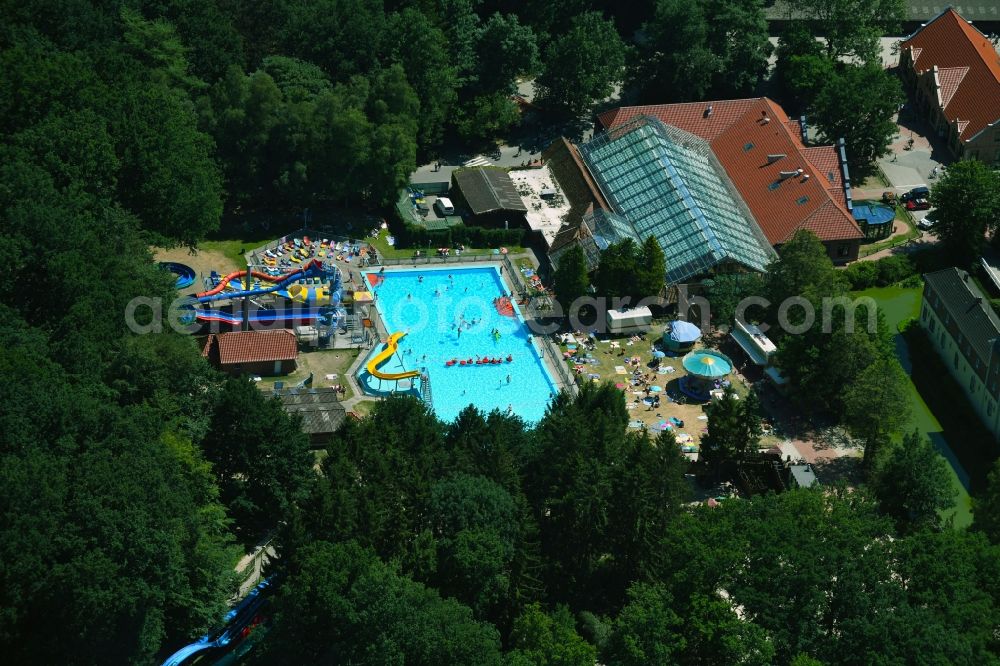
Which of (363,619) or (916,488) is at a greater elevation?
(363,619)

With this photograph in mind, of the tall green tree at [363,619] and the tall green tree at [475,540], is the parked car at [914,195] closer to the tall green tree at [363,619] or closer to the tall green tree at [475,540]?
the tall green tree at [475,540]

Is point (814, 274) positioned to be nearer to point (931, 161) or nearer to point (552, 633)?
point (931, 161)

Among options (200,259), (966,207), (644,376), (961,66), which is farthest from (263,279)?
(961,66)

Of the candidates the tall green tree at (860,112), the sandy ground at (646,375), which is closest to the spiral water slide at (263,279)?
the sandy ground at (646,375)

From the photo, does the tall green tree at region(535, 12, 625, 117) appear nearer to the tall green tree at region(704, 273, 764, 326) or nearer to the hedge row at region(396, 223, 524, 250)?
the hedge row at region(396, 223, 524, 250)

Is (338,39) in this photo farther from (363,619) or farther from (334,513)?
(363,619)

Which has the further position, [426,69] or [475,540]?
[426,69]

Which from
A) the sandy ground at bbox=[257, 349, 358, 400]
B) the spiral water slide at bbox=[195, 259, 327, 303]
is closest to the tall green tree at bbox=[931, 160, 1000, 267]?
the sandy ground at bbox=[257, 349, 358, 400]
